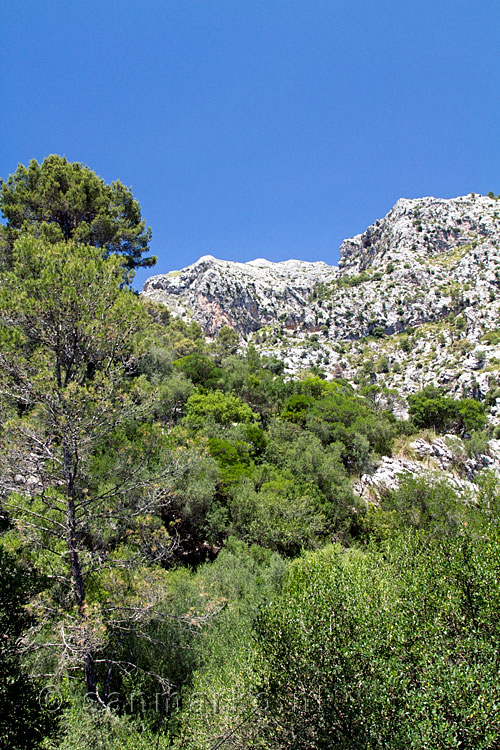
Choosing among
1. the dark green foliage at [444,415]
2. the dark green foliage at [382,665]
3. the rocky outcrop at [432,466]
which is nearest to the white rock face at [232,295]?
the dark green foliage at [444,415]

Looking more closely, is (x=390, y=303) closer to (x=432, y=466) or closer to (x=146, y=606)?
(x=432, y=466)

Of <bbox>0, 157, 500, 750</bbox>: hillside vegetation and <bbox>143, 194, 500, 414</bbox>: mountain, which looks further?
<bbox>143, 194, 500, 414</bbox>: mountain

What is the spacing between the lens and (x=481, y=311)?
71.1 metres

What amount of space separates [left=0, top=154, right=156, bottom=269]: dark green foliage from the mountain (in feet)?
152

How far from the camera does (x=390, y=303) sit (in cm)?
9081

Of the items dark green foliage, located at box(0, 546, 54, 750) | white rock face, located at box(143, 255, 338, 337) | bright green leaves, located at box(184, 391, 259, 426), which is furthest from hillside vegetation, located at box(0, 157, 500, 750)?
white rock face, located at box(143, 255, 338, 337)

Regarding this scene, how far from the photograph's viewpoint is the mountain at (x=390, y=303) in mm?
68625

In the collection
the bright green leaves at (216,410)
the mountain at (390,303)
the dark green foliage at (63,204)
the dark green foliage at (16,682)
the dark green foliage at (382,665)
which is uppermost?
the mountain at (390,303)

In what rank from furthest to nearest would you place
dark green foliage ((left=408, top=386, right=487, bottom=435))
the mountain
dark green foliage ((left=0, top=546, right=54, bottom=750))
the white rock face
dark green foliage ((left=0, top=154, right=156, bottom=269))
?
1. the white rock face
2. the mountain
3. dark green foliage ((left=408, top=386, right=487, bottom=435))
4. dark green foliage ((left=0, top=154, right=156, bottom=269))
5. dark green foliage ((left=0, top=546, right=54, bottom=750))

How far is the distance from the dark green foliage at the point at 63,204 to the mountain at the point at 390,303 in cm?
4635

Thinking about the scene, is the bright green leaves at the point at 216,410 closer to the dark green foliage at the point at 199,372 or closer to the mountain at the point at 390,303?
the dark green foliage at the point at 199,372

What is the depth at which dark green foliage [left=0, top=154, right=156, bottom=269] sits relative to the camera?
2311 cm

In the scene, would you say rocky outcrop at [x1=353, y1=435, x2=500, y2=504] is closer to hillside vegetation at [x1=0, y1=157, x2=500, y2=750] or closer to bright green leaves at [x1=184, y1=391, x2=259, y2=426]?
bright green leaves at [x1=184, y1=391, x2=259, y2=426]

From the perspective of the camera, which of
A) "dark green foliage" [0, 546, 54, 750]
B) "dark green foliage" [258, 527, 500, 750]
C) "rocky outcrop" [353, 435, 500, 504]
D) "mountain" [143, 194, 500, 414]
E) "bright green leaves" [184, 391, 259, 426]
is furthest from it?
"mountain" [143, 194, 500, 414]
